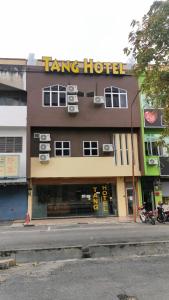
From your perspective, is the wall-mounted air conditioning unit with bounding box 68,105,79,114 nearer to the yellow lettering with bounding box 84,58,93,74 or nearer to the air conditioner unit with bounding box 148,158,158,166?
the yellow lettering with bounding box 84,58,93,74

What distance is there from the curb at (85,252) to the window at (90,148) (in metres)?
18.3

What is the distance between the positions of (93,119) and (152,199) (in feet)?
27.6

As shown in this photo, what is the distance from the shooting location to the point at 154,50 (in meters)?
9.70

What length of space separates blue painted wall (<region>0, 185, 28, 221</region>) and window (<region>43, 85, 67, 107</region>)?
7.19 meters

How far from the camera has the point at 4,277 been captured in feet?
26.0

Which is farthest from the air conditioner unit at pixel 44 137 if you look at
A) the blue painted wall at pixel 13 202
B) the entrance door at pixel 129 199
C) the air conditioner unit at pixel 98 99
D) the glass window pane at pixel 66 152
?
the entrance door at pixel 129 199

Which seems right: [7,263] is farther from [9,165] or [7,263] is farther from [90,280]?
[9,165]

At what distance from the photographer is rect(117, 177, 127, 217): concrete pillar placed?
28.0 meters

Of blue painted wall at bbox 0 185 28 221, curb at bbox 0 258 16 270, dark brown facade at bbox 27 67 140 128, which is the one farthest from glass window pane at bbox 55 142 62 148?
curb at bbox 0 258 16 270

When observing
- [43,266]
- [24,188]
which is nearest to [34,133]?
[24,188]

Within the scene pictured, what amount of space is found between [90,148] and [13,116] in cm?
675

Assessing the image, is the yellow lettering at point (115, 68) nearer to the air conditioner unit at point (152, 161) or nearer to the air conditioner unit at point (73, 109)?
the air conditioner unit at point (73, 109)

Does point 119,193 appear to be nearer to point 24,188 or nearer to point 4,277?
point 24,188

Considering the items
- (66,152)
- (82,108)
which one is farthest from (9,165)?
(82,108)
